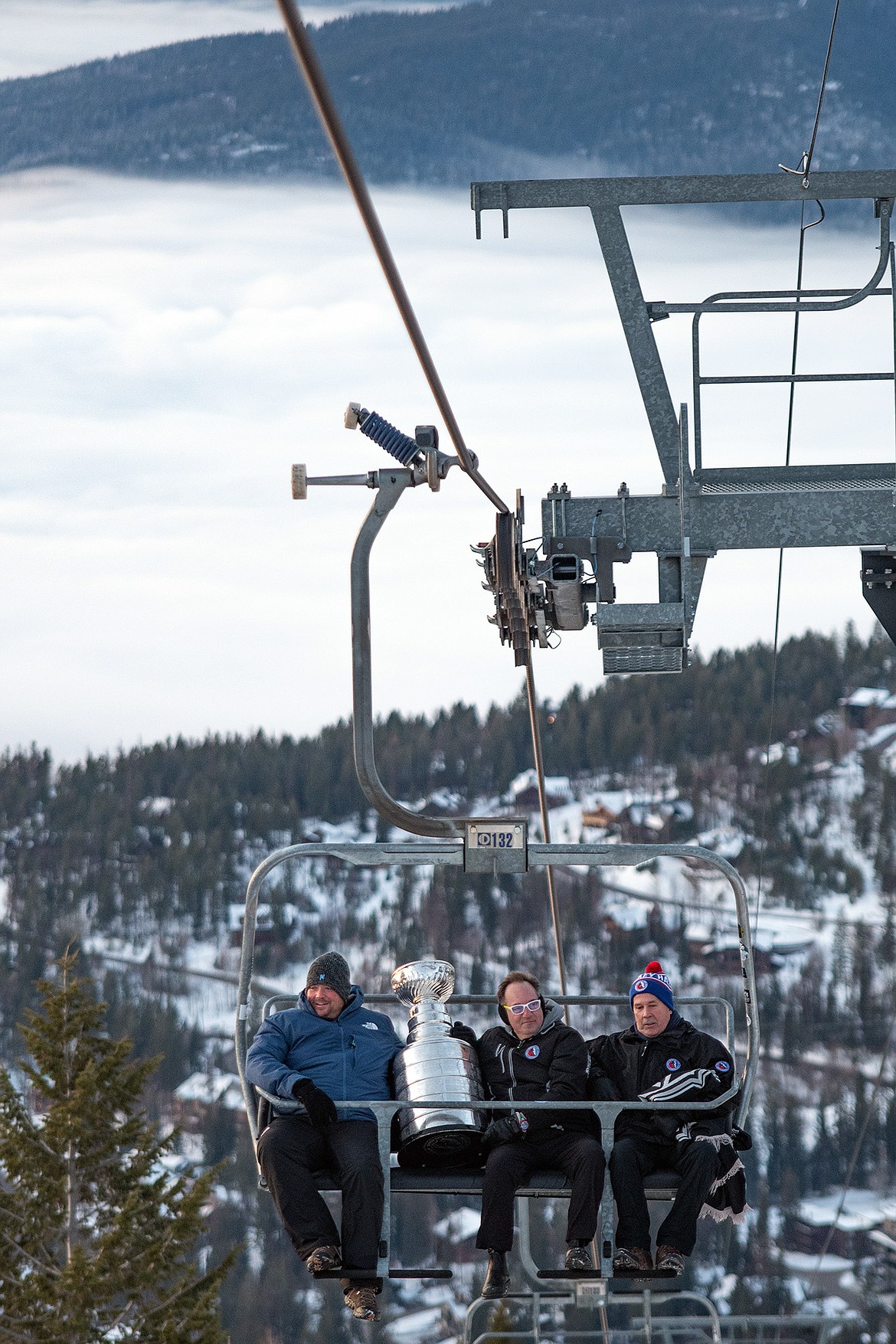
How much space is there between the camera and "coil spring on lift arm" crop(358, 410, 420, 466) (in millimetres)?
5848

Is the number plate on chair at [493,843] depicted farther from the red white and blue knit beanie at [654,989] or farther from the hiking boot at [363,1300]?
the hiking boot at [363,1300]

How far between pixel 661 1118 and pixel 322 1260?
4.06 feet

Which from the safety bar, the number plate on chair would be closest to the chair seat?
the safety bar

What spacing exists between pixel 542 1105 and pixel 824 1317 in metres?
4.12

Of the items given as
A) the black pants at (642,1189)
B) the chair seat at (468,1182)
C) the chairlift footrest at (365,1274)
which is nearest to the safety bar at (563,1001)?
the black pants at (642,1189)

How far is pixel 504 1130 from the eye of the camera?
614 centimetres

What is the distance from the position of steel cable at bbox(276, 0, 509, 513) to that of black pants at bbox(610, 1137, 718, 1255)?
237cm

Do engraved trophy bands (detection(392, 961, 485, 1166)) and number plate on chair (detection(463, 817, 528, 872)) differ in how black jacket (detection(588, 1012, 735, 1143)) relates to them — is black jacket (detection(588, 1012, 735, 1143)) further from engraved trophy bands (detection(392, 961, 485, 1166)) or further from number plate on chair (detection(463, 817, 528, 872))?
number plate on chair (detection(463, 817, 528, 872))

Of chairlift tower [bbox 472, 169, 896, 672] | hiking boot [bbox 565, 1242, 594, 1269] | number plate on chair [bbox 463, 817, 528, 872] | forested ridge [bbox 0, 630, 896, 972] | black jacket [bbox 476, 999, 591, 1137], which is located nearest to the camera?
hiking boot [bbox 565, 1242, 594, 1269]

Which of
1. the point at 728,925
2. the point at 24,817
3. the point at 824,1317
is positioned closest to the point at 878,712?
the point at 728,925

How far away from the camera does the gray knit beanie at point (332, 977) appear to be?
246 inches

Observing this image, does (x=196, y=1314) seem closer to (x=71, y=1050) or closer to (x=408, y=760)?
(x=71, y=1050)

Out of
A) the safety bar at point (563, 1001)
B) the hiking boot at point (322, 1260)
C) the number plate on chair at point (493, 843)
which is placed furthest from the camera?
the safety bar at point (563, 1001)

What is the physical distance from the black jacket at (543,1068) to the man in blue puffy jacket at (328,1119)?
35 cm
